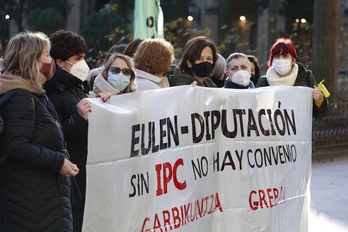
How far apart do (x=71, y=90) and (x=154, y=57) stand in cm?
61

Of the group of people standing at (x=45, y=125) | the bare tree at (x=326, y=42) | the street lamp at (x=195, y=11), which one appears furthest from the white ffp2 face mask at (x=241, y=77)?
the street lamp at (x=195, y=11)

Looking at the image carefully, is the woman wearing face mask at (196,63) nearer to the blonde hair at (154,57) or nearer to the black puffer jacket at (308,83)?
the blonde hair at (154,57)

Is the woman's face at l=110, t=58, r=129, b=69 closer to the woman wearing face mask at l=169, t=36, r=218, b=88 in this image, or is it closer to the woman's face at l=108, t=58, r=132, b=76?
the woman's face at l=108, t=58, r=132, b=76

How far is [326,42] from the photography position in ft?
54.0

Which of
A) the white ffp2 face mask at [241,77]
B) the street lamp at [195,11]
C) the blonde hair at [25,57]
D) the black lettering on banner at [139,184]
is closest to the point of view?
the blonde hair at [25,57]

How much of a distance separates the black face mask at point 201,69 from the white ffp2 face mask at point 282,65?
0.87 metres

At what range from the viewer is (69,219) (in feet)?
15.1

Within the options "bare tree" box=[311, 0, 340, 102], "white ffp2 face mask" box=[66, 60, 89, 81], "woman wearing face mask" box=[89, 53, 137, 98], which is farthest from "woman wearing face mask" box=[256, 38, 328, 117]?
"bare tree" box=[311, 0, 340, 102]

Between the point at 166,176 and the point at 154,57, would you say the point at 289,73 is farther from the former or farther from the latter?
the point at 166,176

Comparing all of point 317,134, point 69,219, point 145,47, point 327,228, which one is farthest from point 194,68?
point 317,134

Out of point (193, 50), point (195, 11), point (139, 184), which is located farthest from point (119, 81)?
point (195, 11)

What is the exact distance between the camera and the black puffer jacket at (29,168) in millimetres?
4422

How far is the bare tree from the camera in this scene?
16.2 meters

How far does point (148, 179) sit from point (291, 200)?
1698 mm
